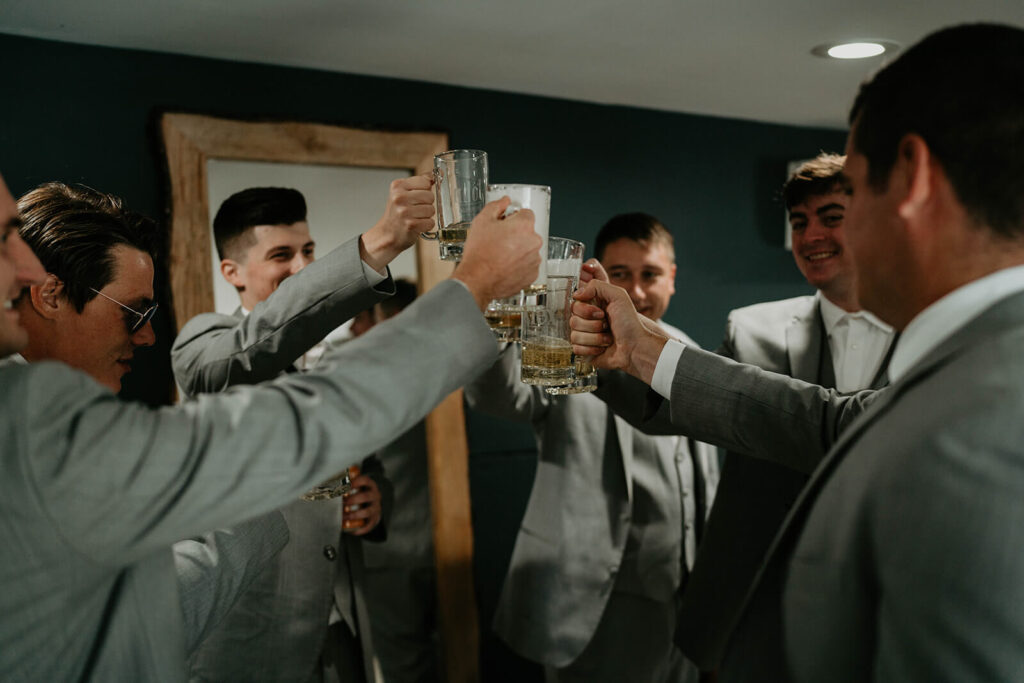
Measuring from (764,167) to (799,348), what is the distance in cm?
205

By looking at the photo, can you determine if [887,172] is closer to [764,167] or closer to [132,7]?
[132,7]

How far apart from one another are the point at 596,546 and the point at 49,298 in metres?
1.76

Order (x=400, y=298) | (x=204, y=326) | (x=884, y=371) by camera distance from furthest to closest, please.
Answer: (x=400, y=298) < (x=884, y=371) < (x=204, y=326)

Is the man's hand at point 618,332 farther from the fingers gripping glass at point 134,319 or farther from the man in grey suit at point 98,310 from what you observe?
Result: the fingers gripping glass at point 134,319

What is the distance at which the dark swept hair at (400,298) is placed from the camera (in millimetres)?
2955

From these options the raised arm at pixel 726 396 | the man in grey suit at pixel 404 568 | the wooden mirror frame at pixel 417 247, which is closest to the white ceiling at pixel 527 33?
the wooden mirror frame at pixel 417 247

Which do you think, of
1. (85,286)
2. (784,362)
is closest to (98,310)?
(85,286)

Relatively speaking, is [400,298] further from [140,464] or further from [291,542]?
[140,464]

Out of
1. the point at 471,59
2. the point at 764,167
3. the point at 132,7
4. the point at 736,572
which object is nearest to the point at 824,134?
the point at 764,167

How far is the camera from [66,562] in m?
0.89

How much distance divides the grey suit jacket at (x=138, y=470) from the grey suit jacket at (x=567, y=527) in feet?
4.83

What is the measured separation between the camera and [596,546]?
99.3 inches

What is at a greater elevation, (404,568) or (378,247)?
(378,247)

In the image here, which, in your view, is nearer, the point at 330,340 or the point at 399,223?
the point at 399,223
